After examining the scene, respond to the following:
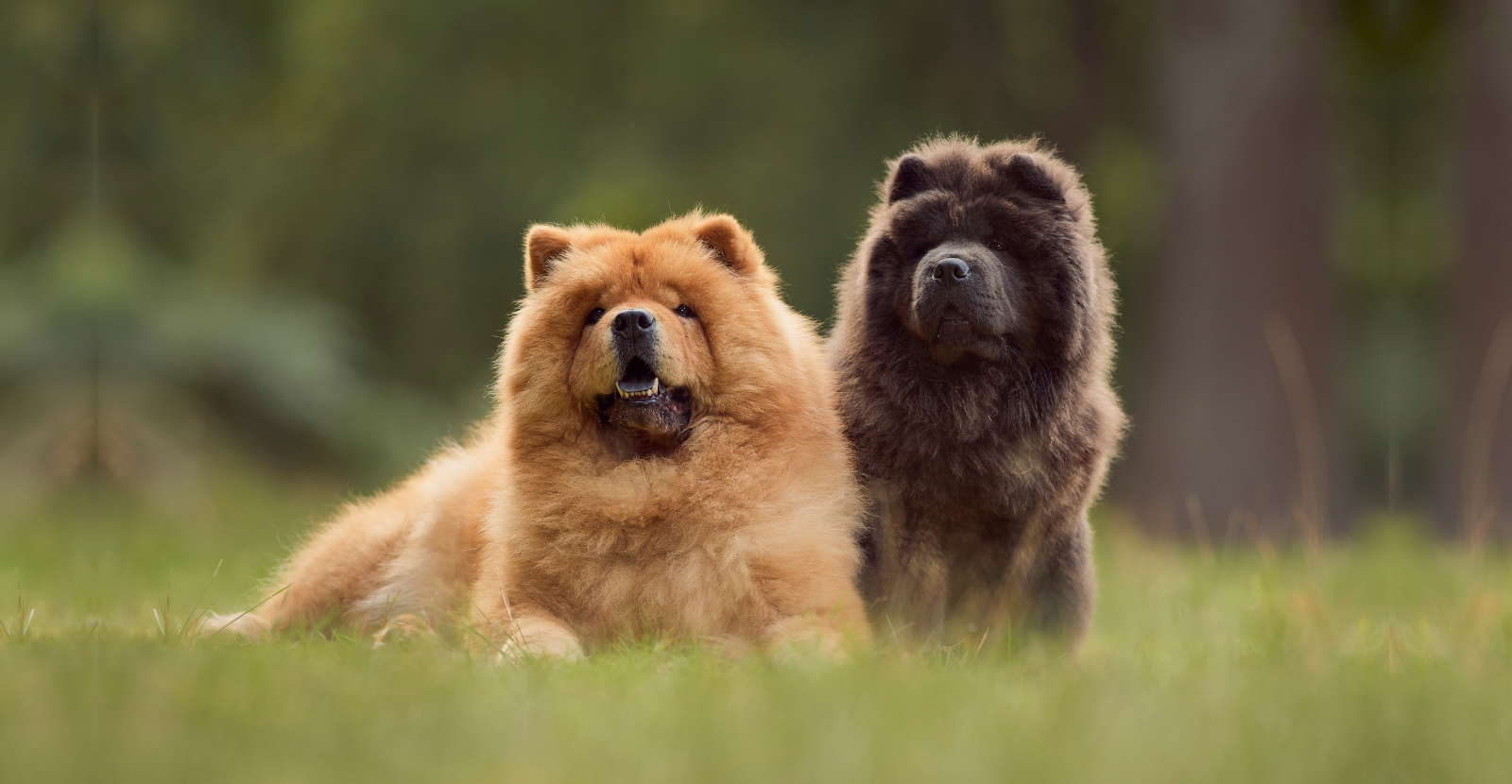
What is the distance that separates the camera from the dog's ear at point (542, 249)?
4.02 metres

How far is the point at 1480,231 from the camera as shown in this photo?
28.4 feet

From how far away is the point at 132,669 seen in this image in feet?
9.06

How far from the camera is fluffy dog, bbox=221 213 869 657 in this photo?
11.6ft

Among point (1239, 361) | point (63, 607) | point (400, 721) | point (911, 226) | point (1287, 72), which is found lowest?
point (63, 607)

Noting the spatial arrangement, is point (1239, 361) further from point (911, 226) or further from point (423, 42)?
point (423, 42)

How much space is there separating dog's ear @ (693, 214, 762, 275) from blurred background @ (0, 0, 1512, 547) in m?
3.33

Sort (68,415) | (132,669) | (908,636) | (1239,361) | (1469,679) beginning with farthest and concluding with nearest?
(1239,361) → (68,415) → (908,636) → (1469,679) → (132,669)

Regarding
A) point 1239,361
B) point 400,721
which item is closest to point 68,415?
point 400,721

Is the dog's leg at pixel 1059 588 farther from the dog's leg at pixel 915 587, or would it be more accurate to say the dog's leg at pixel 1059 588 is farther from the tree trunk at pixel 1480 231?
the tree trunk at pixel 1480 231

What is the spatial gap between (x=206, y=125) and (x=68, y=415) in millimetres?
6051

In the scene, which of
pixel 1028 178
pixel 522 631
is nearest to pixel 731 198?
pixel 1028 178

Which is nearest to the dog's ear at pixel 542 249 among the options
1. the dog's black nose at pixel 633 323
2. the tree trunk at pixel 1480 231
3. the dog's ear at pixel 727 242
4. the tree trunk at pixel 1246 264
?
the dog's ear at pixel 727 242

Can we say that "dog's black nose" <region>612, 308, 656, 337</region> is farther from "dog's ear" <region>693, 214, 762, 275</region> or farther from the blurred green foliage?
the blurred green foliage

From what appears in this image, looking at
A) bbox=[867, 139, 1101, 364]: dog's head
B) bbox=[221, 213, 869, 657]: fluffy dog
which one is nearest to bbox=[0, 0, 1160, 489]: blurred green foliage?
bbox=[221, 213, 869, 657]: fluffy dog
